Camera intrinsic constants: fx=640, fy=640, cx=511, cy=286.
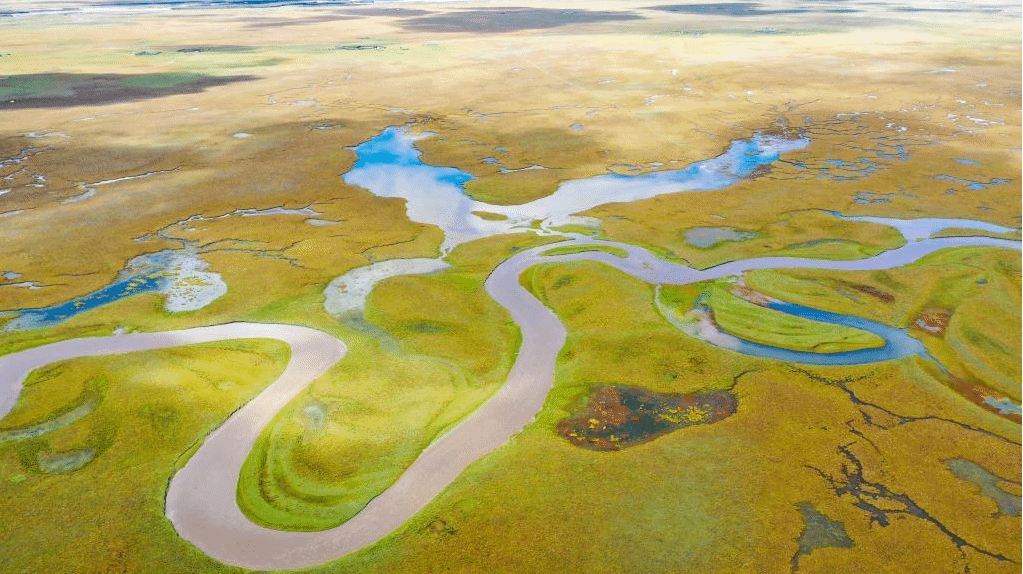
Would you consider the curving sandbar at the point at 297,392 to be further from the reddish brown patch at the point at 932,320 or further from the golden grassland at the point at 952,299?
the reddish brown patch at the point at 932,320

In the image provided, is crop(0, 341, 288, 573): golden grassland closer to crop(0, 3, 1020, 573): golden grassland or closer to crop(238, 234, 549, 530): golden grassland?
crop(0, 3, 1020, 573): golden grassland

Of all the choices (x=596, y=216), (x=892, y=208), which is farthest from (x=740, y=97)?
(x=596, y=216)

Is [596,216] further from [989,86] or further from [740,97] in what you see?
[989,86]

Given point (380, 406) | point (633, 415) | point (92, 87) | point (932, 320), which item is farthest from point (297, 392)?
point (92, 87)

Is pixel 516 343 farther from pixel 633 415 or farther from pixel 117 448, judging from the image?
pixel 117 448

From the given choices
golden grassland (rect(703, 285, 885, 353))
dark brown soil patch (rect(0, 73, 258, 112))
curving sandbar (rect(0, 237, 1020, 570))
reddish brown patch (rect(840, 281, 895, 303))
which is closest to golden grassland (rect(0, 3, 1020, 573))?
reddish brown patch (rect(840, 281, 895, 303))
